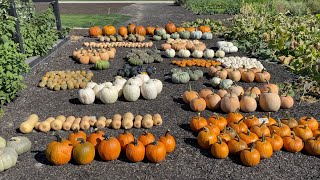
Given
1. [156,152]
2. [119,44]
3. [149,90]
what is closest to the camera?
[156,152]

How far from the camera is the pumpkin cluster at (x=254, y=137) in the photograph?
5.50 m

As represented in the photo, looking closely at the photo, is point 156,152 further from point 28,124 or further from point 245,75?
point 245,75

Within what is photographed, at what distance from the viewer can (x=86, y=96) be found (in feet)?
25.1

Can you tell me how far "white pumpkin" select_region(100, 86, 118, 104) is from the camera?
764 centimetres

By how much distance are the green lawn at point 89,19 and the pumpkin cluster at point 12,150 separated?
490 inches

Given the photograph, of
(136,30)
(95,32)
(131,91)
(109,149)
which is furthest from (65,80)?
(136,30)

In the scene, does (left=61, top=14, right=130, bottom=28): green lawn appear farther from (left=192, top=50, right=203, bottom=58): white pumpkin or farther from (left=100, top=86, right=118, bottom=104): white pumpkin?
(left=100, top=86, right=118, bottom=104): white pumpkin

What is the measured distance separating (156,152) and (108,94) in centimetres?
265

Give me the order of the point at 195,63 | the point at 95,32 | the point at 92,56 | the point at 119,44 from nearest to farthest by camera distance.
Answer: the point at 195,63, the point at 92,56, the point at 119,44, the point at 95,32

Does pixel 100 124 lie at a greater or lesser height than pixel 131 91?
lesser

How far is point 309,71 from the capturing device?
30.8 ft

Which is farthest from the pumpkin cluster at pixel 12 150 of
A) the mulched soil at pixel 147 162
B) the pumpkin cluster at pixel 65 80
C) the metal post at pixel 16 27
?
the metal post at pixel 16 27

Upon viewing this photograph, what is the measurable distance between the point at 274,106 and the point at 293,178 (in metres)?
2.39

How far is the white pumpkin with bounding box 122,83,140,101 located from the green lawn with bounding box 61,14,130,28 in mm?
10639
